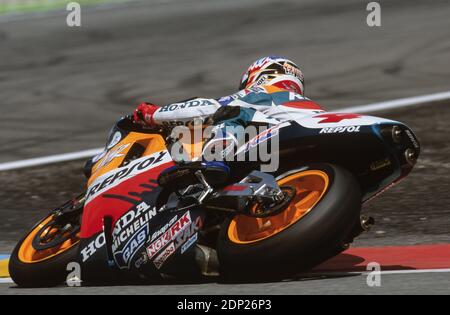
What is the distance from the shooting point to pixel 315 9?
17891 mm

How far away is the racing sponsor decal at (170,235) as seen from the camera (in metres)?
5.86

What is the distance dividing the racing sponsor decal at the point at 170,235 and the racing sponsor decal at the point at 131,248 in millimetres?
83

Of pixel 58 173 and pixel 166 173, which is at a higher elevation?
pixel 166 173

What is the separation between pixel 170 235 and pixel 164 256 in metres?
0.12

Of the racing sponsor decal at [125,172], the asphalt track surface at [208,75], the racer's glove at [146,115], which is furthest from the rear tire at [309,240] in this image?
the racer's glove at [146,115]

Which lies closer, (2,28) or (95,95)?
(95,95)

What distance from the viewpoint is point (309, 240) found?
535cm

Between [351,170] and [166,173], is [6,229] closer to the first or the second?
[166,173]

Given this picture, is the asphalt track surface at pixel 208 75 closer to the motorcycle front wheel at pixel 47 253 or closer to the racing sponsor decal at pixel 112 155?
the motorcycle front wheel at pixel 47 253

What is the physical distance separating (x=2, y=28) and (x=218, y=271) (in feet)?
43.9

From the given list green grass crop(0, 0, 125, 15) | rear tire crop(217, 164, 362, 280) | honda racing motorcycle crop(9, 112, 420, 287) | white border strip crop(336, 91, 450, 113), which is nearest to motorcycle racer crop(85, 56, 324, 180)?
honda racing motorcycle crop(9, 112, 420, 287)
